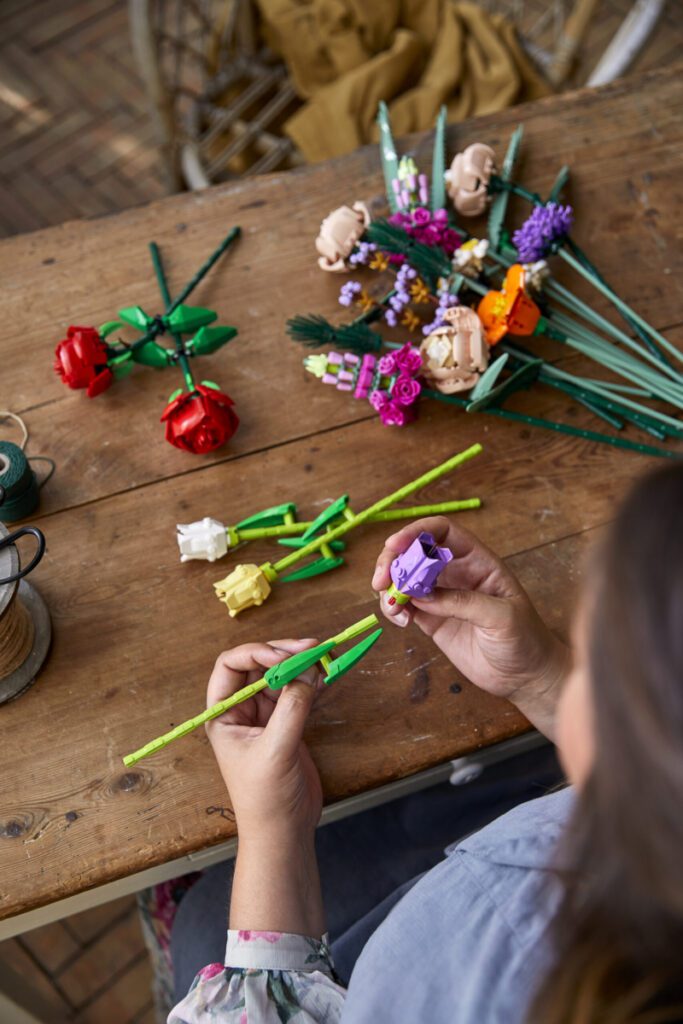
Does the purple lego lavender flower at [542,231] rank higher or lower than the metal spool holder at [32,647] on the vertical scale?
higher

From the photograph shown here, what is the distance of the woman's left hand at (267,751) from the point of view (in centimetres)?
88

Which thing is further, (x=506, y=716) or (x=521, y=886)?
(x=506, y=716)

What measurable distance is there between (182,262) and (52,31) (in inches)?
80.5

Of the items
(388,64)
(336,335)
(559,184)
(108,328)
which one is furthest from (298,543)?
(388,64)

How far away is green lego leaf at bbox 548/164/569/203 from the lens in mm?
1225

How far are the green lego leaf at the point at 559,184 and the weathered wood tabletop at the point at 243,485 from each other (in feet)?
0.06

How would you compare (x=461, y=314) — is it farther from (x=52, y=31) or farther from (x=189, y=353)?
(x=52, y=31)

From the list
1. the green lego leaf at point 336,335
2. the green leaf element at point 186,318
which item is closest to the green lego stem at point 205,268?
the green leaf element at point 186,318

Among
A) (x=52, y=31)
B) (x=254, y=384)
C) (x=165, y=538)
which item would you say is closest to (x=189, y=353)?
(x=254, y=384)

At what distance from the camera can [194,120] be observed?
1864 millimetres

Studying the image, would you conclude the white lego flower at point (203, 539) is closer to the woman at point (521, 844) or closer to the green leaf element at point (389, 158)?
the woman at point (521, 844)

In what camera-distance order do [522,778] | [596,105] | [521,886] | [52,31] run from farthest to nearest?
[52,31]
[596,105]
[522,778]
[521,886]

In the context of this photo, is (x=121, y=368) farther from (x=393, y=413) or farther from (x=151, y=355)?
(x=393, y=413)

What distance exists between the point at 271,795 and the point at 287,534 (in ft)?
1.02
